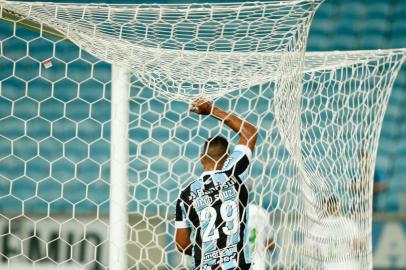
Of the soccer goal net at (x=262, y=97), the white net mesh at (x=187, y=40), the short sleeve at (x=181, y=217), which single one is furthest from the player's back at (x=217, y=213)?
the white net mesh at (x=187, y=40)

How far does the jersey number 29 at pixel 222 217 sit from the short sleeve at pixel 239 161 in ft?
0.32

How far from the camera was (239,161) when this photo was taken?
231 cm

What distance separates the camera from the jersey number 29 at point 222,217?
7.59 feet

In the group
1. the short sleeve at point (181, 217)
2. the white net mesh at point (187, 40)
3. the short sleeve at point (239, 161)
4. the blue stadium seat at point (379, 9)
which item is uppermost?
the blue stadium seat at point (379, 9)

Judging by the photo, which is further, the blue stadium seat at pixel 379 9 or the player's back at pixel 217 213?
the blue stadium seat at pixel 379 9

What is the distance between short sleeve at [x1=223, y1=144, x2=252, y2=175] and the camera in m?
2.31

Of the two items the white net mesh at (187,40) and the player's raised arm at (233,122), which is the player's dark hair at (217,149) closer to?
the player's raised arm at (233,122)

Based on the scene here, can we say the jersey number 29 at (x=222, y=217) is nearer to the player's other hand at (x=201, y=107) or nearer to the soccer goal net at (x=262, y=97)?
the soccer goal net at (x=262, y=97)

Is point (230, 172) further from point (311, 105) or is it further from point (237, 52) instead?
point (311, 105)

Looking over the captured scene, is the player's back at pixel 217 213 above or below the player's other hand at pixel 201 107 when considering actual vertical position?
below

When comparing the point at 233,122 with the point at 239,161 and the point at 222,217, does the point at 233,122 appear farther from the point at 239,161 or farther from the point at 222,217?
the point at 222,217

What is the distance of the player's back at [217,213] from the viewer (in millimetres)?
2312

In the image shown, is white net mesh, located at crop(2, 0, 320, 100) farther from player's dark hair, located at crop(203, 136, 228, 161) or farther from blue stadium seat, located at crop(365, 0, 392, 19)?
blue stadium seat, located at crop(365, 0, 392, 19)

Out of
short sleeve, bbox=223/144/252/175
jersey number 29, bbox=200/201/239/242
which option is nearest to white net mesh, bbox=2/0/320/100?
short sleeve, bbox=223/144/252/175
